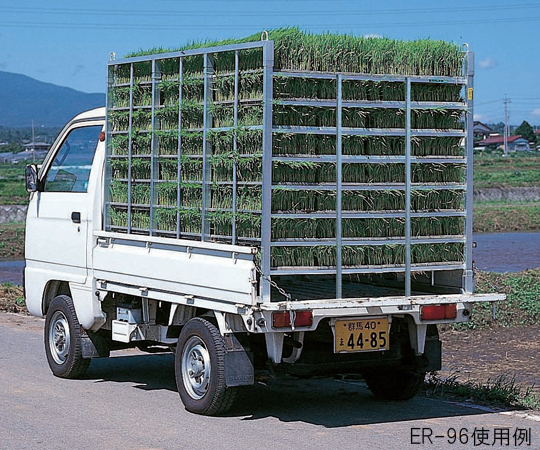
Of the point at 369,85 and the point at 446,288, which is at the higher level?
the point at 369,85

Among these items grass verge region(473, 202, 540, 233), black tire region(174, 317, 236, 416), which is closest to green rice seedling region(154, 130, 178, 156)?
black tire region(174, 317, 236, 416)

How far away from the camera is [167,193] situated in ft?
28.0

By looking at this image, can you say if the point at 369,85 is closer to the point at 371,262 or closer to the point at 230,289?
the point at 371,262

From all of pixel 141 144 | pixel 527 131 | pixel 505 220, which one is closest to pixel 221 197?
pixel 141 144

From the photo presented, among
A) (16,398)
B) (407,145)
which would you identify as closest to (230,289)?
(407,145)

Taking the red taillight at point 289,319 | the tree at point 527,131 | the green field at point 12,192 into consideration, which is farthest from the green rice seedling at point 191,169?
the tree at point 527,131

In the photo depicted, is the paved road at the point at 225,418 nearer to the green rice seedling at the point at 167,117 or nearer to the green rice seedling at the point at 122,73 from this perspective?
the green rice seedling at the point at 167,117

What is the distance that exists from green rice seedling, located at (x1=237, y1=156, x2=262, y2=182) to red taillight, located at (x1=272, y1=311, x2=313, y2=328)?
965mm

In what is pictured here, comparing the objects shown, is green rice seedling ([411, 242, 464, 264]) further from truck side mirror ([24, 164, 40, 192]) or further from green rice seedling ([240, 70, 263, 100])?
truck side mirror ([24, 164, 40, 192])

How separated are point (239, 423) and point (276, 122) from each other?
2.22 meters

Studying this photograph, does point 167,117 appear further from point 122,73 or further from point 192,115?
point 122,73

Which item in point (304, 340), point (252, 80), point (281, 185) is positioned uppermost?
point (252, 80)

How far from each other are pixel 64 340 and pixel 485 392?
3.85 m

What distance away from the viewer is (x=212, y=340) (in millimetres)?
7777
